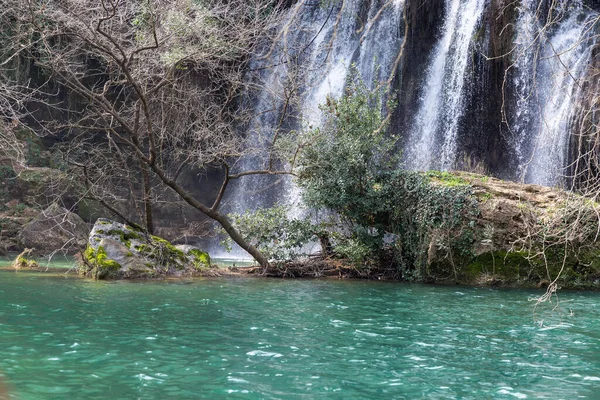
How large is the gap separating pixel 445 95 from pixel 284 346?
54.0 feet

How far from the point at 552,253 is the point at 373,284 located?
12.6 ft

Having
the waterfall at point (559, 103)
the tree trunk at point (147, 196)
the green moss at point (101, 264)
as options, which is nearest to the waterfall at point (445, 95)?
the waterfall at point (559, 103)

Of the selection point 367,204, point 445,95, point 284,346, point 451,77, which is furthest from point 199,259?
point 451,77

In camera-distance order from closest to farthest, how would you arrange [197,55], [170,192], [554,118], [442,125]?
[197,55] → [554,118] → [442,125] → [170,192]

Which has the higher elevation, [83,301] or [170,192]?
[170,192]

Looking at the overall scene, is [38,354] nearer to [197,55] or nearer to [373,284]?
[197,55]

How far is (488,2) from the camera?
21.2 m

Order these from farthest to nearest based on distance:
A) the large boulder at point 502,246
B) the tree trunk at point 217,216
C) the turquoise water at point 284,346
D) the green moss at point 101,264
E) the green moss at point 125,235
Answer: the green moss at point 125,235, the tree trunk at point 217,216, the large boulder at point 502,246, the green moss at point 101,264, the turquoise water at point 284,346

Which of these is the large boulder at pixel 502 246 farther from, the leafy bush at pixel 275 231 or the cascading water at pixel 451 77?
the cascading water at pixel 451 77

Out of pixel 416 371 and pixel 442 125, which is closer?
pixel 416 371

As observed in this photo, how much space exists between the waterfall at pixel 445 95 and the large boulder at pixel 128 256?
9900 mm

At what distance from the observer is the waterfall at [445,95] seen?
2073cm

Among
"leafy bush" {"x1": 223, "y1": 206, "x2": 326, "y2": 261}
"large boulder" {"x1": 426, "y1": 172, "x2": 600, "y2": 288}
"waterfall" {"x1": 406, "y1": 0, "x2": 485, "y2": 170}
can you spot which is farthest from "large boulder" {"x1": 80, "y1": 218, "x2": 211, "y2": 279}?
"waterfall" {"x1": 406, "y1": 0, "x2": 485, "y2": 170}

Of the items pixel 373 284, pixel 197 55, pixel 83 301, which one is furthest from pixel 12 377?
pixel 373 284
